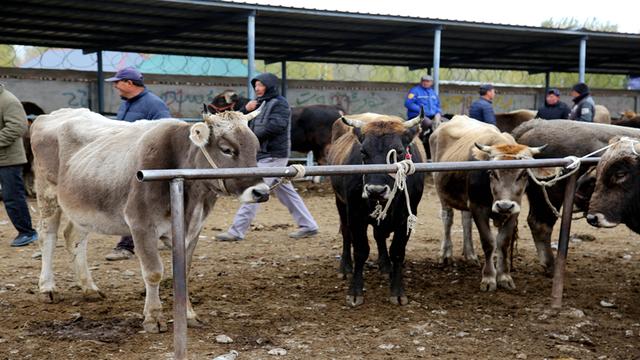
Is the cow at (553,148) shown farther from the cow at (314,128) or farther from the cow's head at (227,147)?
the cow at (314,128)

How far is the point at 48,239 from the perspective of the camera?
240 inches

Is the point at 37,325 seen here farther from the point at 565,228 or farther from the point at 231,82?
the point at 231,82

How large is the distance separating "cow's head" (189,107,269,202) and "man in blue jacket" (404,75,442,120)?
8473mm

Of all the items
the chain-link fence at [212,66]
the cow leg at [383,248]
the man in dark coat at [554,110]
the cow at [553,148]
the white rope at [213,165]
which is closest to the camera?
the white rope at [213,165]

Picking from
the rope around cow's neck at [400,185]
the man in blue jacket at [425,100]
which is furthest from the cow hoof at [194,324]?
the man in blue jacket at [425,100]

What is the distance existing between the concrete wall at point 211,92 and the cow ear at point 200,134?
379 inches

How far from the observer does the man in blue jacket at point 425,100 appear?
42.8ft

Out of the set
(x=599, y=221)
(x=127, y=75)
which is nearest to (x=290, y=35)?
(x=127, y=75)

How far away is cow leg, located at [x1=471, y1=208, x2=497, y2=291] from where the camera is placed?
6.43 m

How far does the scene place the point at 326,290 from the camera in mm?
6410

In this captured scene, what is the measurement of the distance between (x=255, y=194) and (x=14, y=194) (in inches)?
178

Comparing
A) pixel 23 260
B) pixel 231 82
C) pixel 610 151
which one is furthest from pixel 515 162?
pixel 231 82

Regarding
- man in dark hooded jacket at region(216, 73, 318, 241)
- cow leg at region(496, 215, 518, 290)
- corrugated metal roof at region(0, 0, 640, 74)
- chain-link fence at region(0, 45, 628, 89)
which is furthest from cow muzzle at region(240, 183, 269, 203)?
chain-link fence at region(0, 45, 628, 89)

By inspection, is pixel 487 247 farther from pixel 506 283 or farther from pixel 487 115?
pixel 487 115
